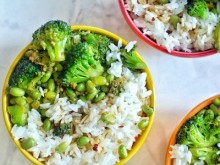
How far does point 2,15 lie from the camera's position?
6.39 feet

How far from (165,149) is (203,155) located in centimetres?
17

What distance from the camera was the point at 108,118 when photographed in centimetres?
172

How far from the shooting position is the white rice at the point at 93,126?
1737 mm

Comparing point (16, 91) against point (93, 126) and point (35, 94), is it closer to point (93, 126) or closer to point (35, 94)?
point (35, 94)

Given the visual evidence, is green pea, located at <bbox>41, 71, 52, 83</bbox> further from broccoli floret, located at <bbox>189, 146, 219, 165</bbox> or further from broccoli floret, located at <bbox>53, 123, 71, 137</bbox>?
broccoli floret, located at <bbox>189, 146, 219, 165</bbox>

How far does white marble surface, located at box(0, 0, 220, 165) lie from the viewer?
192 cm

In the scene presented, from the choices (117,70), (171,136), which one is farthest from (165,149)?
(117,70)

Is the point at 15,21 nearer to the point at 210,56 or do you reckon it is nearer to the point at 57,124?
the point at 57,124

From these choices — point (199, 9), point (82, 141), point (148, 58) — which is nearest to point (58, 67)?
point (82, 141)

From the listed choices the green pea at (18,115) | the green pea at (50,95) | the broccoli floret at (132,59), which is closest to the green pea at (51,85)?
the green pea at (50,95)

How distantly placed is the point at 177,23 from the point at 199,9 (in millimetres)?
91

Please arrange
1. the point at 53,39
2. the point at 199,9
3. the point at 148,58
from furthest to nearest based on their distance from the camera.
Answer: the point at 148,58
the point at 199,9
the point at 53,39

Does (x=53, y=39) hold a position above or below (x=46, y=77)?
above

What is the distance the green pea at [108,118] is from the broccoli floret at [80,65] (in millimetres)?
135
